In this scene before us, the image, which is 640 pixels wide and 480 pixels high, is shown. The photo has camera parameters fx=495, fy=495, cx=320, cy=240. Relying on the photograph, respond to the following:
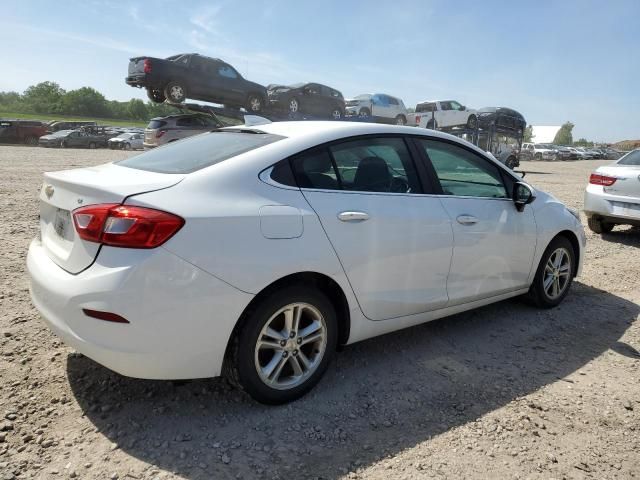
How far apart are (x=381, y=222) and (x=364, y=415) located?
3.64ft

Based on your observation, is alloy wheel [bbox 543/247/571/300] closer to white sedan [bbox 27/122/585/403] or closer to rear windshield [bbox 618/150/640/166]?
white sedan [bbox 27/122/585/403]

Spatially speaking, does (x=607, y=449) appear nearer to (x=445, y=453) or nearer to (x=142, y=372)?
(x=445, y=453)

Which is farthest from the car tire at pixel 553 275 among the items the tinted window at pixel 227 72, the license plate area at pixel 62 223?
the tinted window at pixel 227 72

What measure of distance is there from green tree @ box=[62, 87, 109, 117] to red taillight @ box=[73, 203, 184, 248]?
405 ft

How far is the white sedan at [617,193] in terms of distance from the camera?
7039 mm

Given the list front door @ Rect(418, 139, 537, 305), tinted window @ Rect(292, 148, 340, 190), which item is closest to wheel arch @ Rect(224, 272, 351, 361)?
tinted window @ Rect(292, 148, 340, 190)

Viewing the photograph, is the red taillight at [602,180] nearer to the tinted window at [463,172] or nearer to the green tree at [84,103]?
the tinted window at [463,172]

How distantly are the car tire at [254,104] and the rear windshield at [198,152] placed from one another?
14.5 m

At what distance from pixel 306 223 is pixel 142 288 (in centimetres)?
90

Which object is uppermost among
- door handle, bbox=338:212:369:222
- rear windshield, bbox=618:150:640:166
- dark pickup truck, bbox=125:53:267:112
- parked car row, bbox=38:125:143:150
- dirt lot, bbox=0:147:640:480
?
dark pickup truck, bbox=125:53:267:112

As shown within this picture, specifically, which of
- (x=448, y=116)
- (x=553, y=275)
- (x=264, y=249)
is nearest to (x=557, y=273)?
(x=553, y=275)

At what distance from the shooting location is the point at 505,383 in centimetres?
315

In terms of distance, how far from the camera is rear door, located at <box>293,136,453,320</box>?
2830mm

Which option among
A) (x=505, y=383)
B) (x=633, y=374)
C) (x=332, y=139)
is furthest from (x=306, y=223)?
(x=633, y=374)
